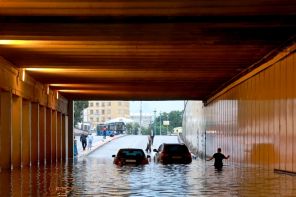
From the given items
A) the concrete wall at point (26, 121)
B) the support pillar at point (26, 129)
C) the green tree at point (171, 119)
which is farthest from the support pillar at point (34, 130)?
the green tree at point (171, 119)

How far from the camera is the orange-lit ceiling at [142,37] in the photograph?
1661 centimetres

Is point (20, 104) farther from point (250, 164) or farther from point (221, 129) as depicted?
point (221, 129)

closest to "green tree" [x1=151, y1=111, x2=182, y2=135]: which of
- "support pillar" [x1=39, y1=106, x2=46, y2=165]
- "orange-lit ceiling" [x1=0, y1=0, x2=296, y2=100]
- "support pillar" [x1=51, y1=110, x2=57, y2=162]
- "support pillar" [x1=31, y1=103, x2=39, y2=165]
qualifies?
"support pillar" [x1=51, y1=110, x2=57, y2=162]

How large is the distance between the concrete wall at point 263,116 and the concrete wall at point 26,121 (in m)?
10.9

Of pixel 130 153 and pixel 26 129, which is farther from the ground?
pixel 26 129

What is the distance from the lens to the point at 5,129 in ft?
91.9

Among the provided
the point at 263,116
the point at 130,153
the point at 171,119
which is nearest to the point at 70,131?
the point at 130,153

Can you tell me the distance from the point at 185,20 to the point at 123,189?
5.42 m

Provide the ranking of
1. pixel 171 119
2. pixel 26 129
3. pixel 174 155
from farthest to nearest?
pixel 171 119 → pixel 174 155 → pixel 26 129

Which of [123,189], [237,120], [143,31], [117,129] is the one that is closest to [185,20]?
[143,31]

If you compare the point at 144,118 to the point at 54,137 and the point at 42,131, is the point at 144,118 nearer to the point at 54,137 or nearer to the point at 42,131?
the point at 54,137

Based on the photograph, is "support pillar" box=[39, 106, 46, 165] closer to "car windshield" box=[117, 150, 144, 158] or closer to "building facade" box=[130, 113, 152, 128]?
"car windshield" box=[117, 150, 144, 158]

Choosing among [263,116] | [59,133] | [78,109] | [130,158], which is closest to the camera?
[263,116]

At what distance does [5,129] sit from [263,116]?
36.6 feet
